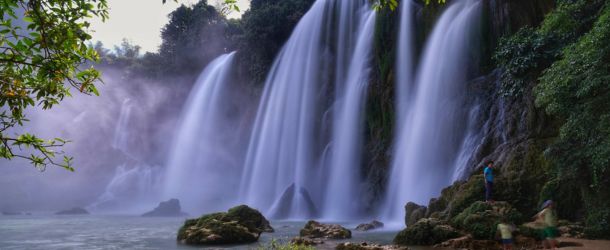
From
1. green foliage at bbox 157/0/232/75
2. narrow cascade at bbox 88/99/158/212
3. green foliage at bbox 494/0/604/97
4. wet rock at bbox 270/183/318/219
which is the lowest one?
wet rock at bbox 270/183/318/219

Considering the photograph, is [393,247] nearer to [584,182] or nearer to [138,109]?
[584,182]

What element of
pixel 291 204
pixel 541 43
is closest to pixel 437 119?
pixel 541 43

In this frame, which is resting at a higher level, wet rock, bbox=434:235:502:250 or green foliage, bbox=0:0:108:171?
green foliage, bbox=0:0:108:171

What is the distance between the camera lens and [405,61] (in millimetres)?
26672

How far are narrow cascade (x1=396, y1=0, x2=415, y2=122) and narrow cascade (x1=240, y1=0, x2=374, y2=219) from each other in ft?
9.94

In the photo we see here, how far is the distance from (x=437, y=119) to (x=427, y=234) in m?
12.2

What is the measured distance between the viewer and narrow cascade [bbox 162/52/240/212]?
4625 cm

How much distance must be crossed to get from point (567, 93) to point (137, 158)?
55408 mm

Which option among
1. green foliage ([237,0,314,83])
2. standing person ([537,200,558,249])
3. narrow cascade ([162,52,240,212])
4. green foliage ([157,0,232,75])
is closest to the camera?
standing person ([537,200,558,249])

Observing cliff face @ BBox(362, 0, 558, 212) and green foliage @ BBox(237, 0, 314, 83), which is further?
green foliage @ BBox(237, 0, 314, 83)

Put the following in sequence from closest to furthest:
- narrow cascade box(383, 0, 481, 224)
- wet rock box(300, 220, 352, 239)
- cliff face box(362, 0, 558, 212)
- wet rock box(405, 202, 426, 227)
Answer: cliff face box(362, 0, 558, 212) → wet rock box(300, 220, 352, 239) → wet rock box(405, 202, 426, 227) → narrow cascade box(383, 0, 481, 224)

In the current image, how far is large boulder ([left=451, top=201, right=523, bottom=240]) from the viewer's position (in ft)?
36.6

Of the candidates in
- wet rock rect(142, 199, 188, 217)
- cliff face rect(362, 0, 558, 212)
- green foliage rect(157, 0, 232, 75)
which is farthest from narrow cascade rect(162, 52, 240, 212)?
cliff face rect(362, 0, 558, 212)

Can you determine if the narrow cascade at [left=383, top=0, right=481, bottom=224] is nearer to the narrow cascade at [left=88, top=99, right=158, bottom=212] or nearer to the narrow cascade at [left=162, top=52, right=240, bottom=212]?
the narrow cascade at [left=162, top=52, right=240, bottom=212]
